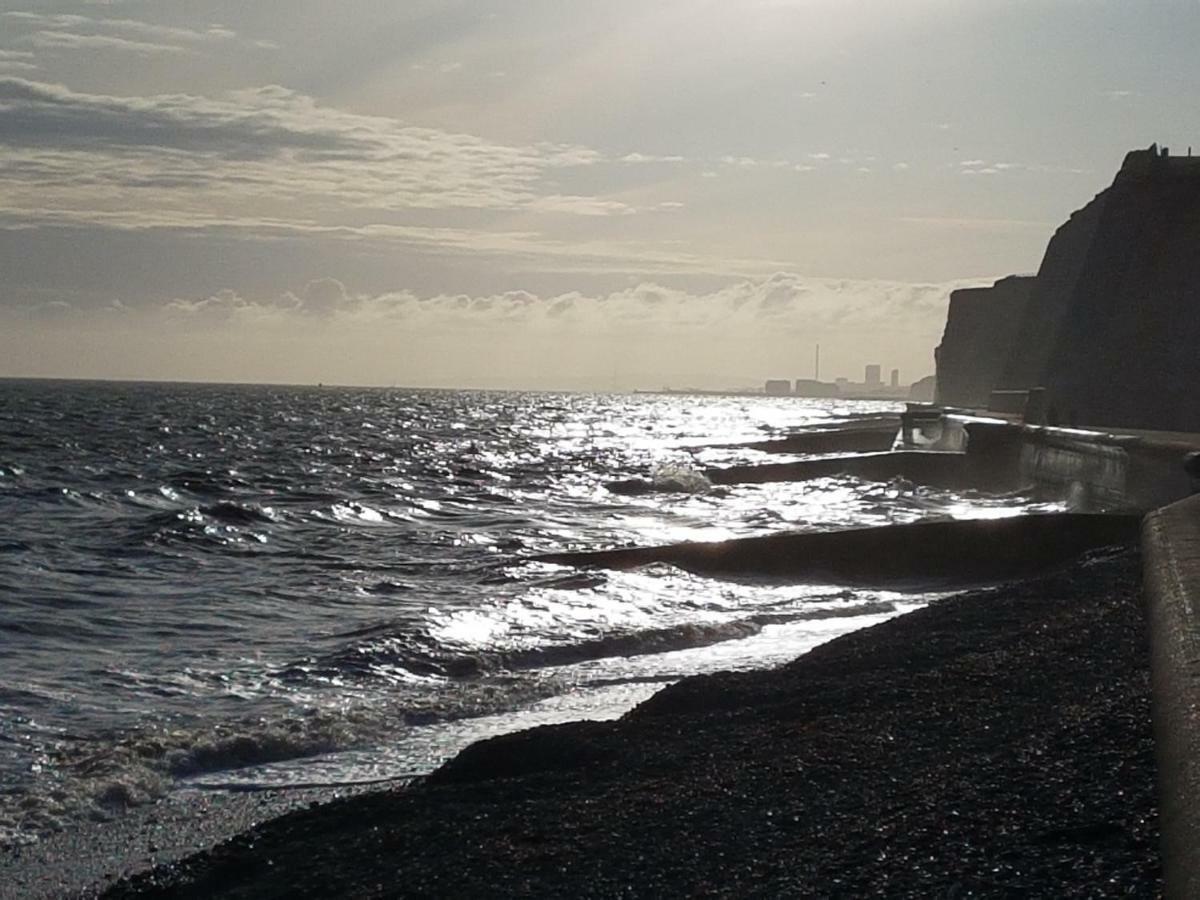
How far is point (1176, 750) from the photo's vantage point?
3639 mm

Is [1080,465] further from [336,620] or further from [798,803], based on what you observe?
[798,803]

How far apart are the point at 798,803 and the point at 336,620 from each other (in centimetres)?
915

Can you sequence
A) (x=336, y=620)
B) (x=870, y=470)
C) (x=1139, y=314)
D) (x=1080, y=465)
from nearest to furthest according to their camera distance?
(x=336, y=620) < (x=1080, y=465) < (x=870, y=470) < (x=1139, y=314)

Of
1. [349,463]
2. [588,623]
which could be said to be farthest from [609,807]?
[349,463]

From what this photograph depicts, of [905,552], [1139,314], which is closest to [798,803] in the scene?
[905,552]

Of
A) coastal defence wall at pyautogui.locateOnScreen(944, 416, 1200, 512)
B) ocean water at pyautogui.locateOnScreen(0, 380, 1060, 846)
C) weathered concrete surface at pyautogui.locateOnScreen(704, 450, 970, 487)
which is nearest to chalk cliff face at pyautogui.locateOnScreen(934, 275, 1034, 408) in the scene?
weathered concrete surface at pyautogui.locateOnScreen(704, 450, 970, 487)

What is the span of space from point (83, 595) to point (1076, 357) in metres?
32.7

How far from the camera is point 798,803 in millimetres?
4918

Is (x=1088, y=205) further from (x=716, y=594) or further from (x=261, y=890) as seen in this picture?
(x=261, y=890)

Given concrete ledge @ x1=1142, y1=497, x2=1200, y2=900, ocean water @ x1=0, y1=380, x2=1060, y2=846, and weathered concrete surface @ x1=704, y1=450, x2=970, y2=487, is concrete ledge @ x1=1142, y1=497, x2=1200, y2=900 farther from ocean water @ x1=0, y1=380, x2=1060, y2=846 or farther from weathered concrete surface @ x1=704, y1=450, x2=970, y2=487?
weathered concrete surface @ x1=704, y1=450, x2=970, y2=487

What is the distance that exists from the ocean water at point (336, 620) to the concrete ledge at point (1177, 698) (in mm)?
3751

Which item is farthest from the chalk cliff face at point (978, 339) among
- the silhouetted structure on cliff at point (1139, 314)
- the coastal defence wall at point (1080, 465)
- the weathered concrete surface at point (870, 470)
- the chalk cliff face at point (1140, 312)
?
the coastal defence wall at point (1080, 465)

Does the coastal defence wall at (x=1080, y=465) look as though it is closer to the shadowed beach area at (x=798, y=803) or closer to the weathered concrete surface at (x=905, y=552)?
the weathered concrete surface at (x=905, y=552)

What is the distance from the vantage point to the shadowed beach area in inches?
152
